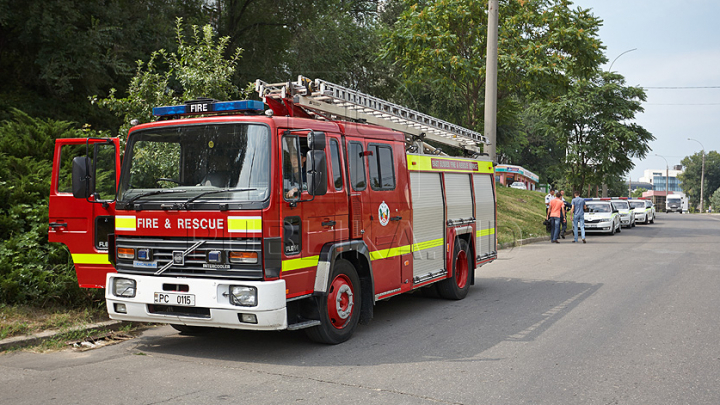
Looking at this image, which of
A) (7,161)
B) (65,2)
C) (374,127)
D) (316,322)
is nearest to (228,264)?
(316,322)

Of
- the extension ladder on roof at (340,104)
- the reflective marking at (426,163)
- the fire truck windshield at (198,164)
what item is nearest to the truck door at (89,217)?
the fire truck windshield at (198,164)

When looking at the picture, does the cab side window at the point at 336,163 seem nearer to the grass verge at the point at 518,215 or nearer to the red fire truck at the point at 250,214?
the red fire truck at the point at 250,214

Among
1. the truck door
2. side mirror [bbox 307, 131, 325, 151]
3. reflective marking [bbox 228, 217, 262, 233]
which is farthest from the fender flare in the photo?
the truck door

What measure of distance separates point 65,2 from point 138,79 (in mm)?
5380

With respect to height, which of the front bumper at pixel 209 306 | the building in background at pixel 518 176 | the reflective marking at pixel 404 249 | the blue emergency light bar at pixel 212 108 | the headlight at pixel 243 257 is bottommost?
the front bumper at pixel 209 306

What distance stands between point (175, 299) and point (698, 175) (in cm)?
14168

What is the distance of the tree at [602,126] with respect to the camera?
32.9m

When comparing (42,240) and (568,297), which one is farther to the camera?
(568,297)

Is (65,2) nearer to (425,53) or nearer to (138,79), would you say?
(138,79)

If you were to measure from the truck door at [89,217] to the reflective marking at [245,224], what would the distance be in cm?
212

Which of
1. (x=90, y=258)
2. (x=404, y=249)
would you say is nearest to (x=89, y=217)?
(x=90, y=258)

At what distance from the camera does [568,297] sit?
32.9ft

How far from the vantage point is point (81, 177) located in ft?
21.9

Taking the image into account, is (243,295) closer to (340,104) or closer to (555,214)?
(340,104)
